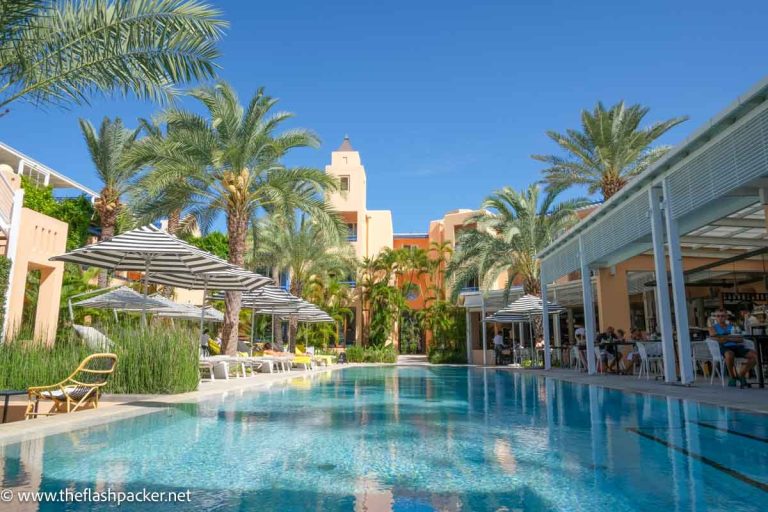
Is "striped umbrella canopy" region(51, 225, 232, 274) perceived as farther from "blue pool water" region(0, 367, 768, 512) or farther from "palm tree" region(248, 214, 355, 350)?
"palm tree" region(248, 214, 355, 350)

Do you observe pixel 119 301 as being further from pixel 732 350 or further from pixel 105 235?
pixel 732 350

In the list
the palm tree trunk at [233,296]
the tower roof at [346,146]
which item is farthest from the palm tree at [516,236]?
the tower roof at [346,146]

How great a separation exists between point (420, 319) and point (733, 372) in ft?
82.1

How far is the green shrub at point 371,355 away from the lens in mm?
29203

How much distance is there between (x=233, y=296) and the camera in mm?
15414

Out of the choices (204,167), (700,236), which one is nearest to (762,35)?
(700,236)

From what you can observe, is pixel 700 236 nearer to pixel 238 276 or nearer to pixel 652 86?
pixel 652 86

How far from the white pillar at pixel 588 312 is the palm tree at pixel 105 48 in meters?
11.0

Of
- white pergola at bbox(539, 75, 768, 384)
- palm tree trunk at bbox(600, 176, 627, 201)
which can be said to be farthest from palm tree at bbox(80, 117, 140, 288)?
palm tree trunk at bbox(600, 176, 627, 201)

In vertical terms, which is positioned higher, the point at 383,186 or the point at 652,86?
the point at 383,186

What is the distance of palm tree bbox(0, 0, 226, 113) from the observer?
350 inches

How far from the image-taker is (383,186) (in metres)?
39.3

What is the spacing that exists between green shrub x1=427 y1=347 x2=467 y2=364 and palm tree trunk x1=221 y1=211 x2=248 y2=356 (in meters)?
16.1

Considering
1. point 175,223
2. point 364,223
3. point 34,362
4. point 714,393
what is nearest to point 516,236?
point 175,223
